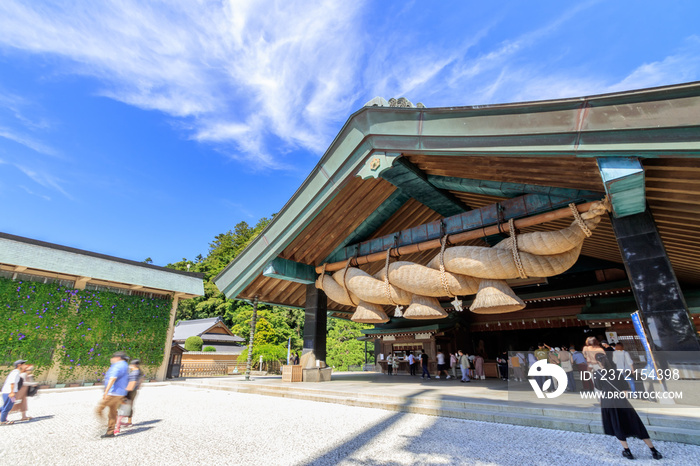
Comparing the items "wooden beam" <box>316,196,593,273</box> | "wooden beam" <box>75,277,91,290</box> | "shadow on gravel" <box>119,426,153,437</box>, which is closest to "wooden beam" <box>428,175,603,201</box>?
"wooden beam" <box>316,196,593,273</box>

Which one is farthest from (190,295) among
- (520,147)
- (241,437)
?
(520,147)

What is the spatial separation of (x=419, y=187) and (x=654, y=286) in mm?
4856

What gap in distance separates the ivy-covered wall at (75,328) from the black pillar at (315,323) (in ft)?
31.7

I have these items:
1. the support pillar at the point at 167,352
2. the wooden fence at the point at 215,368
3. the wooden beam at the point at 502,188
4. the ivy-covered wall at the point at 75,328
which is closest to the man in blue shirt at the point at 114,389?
the wooden beam at the point at 502,188

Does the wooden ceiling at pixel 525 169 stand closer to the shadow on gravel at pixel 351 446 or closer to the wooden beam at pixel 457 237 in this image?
the wooden beam at pixel 457 237

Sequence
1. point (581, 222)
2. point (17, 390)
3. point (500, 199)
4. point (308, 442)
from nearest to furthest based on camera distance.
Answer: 1. point (308, 442)
2. point (581, 222)
3. point (17, 390)
4. point (500, 199)

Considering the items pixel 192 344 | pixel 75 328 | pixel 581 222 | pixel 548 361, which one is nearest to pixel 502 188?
pixel 581 222

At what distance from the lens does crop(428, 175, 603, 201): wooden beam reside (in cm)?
641

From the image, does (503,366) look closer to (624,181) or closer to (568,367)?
(568,367)

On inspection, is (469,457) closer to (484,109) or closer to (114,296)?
(484,109)

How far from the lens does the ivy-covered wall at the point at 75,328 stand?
12.3 meters

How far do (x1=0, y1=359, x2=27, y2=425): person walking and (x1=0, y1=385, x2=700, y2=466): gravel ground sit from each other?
0.44 m

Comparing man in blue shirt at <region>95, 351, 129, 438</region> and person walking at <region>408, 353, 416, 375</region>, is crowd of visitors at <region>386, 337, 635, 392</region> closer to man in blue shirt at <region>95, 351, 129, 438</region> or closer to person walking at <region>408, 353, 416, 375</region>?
person walking at <region>408, 353, 416, 375</region>

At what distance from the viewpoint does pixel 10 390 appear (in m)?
6.07
